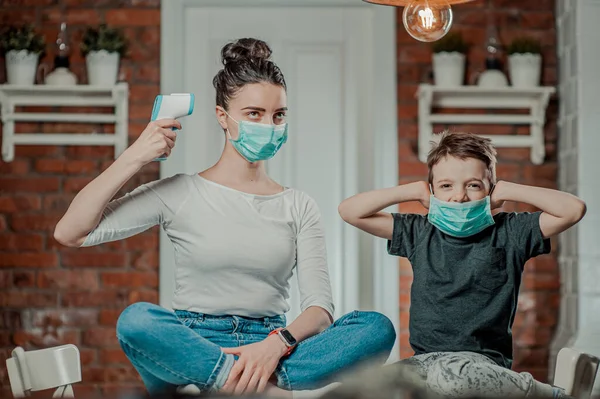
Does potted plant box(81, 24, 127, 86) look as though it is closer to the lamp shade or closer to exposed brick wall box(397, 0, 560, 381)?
exposed brick wall box(397, 0, 560, 381)

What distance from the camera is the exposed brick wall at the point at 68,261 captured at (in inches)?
142

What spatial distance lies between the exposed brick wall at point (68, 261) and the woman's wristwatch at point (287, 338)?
1.82 meters

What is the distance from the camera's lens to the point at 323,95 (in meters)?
3.70

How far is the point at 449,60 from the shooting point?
11.7 feet

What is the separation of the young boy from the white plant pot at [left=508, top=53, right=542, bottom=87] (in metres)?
1.60

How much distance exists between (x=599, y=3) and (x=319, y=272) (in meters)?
2.07

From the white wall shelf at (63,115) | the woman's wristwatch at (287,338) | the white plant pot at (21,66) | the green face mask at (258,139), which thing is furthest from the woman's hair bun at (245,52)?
the white plant pot at (21,66)

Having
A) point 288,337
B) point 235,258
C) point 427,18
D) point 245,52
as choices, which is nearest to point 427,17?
point 427,18

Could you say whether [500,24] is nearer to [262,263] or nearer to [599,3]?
Answer: [599,3]

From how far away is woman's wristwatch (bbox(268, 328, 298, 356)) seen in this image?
6.11ft

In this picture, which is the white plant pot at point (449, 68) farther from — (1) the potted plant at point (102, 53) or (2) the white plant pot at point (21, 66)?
(2) the white plant pot at point (21, 66)

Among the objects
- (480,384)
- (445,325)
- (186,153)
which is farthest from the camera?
(186,153)

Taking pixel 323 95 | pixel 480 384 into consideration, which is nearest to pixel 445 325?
pixel 480 384

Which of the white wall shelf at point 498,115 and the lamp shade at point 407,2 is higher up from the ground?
the lamp shade at point 407,2
